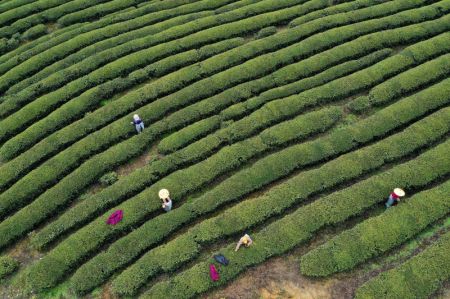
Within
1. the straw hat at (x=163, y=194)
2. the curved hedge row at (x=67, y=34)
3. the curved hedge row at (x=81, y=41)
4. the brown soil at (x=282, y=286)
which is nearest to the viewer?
the brown soil at (x=282, y=286)

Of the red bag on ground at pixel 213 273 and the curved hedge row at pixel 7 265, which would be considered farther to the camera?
the curved hedge row at pixel 7 265

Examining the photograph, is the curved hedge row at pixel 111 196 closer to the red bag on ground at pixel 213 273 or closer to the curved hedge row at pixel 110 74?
the curved hedge row at pixel 110 74

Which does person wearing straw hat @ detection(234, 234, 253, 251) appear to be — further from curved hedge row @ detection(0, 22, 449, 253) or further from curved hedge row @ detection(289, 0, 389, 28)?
curved hedge row @ detection(289, 0, 389, 28)

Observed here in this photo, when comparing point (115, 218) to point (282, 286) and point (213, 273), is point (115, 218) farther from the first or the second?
point (282, 286)

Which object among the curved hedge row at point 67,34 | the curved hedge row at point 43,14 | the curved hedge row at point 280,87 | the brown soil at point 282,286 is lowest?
the brown soil at point 282,286

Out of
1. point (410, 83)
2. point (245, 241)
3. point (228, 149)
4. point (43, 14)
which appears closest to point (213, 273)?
point (245, 241)

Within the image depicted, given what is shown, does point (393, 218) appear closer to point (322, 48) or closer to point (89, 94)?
point (322, 48)

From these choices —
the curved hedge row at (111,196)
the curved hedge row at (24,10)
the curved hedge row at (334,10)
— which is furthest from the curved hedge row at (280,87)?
the curved hedge row at (24,10)

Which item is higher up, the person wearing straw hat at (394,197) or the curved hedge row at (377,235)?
the person wearing straw hat at (394,197)

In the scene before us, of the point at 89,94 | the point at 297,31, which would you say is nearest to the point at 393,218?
the point at 297,31
